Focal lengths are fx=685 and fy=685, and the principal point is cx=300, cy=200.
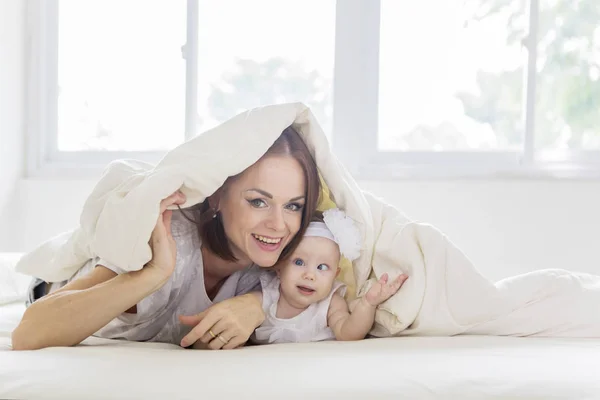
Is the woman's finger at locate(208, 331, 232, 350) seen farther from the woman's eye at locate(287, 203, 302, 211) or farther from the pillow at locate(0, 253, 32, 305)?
the pillow at locate(0, 253, 32, 305)

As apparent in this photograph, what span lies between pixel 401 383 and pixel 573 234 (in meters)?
1.91

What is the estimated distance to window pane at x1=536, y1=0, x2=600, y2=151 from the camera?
269 cm

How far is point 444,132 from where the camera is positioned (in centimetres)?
285

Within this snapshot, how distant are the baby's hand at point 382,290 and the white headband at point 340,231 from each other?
80 mm

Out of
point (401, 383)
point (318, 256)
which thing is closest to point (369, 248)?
point (318, 256)

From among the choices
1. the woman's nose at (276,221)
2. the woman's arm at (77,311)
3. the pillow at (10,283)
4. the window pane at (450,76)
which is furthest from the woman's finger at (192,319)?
the window pane at (450,76)

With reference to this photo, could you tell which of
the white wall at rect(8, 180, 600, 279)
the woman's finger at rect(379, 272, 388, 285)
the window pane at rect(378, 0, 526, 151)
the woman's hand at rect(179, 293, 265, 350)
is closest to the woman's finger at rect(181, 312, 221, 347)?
the woman's hand at rect(179, 293, 265, 350)

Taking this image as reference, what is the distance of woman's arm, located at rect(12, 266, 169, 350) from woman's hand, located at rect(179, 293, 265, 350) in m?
0.11

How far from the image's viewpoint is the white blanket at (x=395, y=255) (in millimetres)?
1240

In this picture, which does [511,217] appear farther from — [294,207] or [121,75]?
[121,75]

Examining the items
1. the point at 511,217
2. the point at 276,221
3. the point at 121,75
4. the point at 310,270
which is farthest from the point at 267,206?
the point at 121,75

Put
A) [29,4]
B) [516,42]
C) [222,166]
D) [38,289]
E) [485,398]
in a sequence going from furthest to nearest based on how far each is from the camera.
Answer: [29,4], [516,42], [38,289], [222,166], [485,398]

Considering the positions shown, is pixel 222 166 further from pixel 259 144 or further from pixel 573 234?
pixel 573 234

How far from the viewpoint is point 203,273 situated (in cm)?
139
